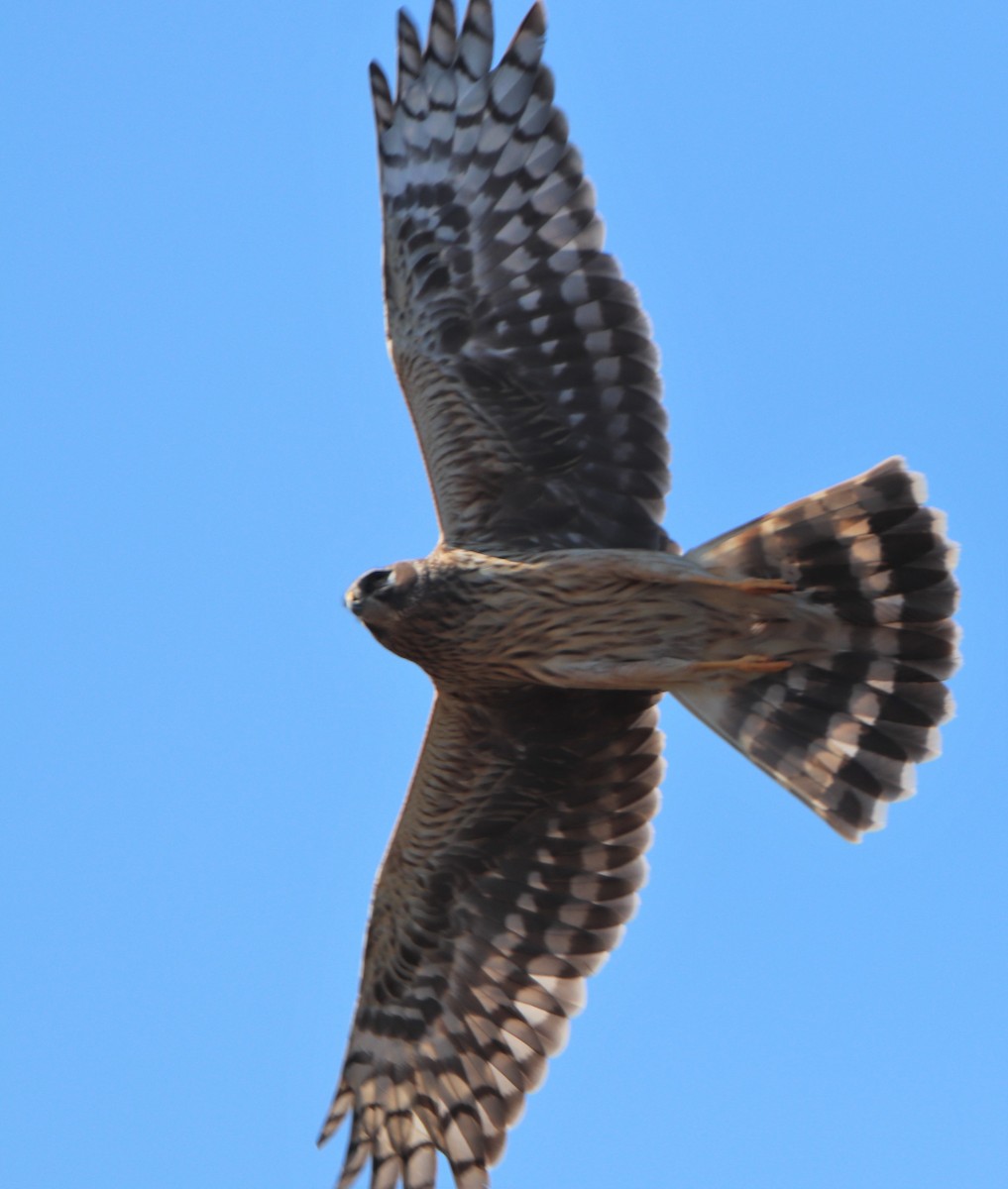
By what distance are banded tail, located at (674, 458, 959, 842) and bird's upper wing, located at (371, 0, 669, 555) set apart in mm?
510

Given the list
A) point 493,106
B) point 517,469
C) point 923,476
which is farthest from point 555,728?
point 493,106

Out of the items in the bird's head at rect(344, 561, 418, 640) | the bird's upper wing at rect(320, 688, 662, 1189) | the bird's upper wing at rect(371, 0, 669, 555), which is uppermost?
the bird's upper wing at rect(371, 0, 669, 555)

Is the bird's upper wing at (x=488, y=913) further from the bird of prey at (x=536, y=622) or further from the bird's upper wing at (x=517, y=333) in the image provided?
the bird's upper wing at (x=517, y=333)

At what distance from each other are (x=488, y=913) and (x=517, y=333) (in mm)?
2283

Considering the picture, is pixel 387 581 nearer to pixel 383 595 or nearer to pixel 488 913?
pixel 383 595

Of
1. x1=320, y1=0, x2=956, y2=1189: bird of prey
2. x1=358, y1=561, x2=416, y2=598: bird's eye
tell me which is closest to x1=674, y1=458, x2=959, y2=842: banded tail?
x1=320, y1=0, x2=956, y2=1189: bird of prey

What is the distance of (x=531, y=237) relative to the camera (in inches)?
308

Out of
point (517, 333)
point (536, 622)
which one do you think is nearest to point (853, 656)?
point (536, 622)

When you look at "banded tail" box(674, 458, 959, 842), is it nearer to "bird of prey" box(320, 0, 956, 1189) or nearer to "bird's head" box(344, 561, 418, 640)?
"bird of prey" box(320, 0, 956, 1189)

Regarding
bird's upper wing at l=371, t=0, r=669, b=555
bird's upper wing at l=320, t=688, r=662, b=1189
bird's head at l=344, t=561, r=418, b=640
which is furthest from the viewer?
bird's upper wing at l=320, t=688, r=662, b=1189

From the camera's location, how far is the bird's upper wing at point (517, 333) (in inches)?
302

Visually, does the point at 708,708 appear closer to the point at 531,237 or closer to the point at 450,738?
the point at 450,738

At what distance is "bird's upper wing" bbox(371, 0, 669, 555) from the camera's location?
7.68 m

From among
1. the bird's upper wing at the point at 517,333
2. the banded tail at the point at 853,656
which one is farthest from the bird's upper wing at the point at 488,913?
the bird's upper wing at the point at 517,333
